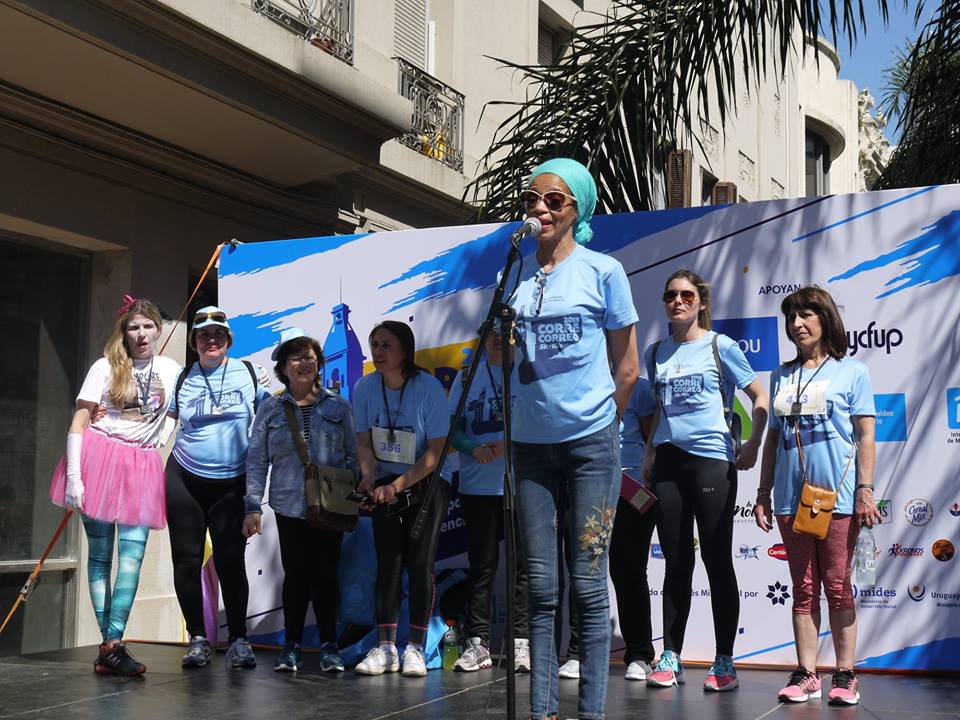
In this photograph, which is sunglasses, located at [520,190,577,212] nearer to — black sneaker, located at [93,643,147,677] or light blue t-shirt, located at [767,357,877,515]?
light blue t-shirt, located at [767,357,877,515]

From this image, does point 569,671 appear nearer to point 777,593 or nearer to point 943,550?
point 777,593

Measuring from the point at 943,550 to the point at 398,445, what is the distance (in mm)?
2910

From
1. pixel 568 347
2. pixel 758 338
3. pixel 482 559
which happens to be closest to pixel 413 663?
pixel 482 559

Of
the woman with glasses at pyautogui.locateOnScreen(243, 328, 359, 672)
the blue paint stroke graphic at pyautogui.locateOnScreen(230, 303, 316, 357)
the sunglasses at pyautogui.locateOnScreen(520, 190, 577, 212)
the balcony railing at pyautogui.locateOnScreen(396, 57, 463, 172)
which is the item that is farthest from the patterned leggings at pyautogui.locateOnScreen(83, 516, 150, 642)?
the balcony railing at pyautogui.locateOnScreen(396, 57, 463, 172)

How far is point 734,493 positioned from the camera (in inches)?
242

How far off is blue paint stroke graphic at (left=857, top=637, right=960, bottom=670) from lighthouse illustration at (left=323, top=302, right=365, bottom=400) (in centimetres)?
344

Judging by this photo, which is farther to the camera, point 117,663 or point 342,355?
point 342,355

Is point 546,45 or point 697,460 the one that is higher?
point 546,45

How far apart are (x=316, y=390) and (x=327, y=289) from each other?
1.03 metres

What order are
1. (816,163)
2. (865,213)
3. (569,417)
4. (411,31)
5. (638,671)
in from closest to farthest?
(569,417) < (638,671) < (865,213) < (411,31) < (816,163)

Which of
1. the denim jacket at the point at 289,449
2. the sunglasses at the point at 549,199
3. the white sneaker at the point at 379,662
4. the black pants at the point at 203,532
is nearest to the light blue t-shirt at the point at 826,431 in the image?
the sunglasses at the point at 549,199

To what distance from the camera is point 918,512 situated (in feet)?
22.0

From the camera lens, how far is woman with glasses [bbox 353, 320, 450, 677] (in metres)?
6.85

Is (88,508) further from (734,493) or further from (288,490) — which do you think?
(734,493)
